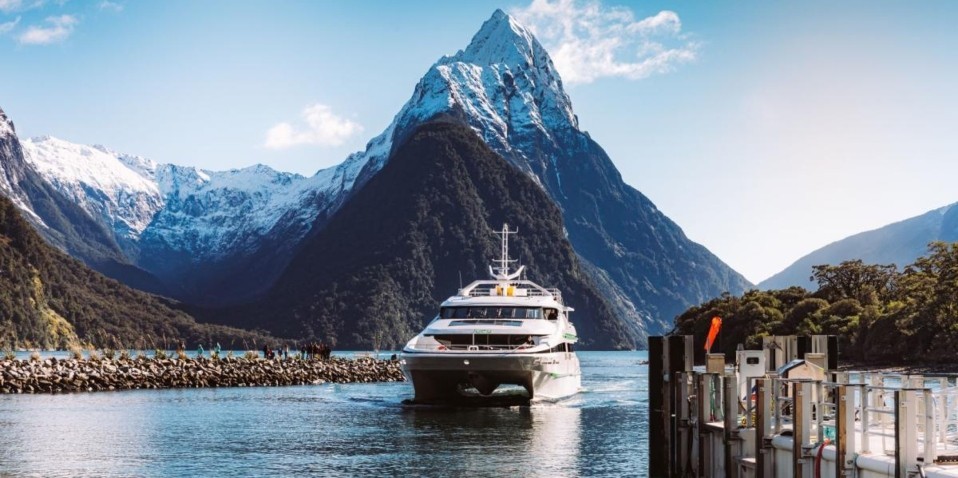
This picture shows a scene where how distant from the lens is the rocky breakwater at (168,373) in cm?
8019

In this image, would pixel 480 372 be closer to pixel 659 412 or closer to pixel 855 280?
pixel 659 412

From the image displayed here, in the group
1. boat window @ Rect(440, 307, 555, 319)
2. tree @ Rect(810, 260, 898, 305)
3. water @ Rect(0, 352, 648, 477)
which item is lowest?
water @ Rect(0, 352, 648, 477)

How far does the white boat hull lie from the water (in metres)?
1.08

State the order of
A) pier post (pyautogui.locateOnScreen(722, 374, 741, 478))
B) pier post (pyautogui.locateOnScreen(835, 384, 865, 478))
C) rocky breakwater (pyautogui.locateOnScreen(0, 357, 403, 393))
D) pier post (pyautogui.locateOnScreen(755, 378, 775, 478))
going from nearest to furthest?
1. pier post (pyautogui.locateOnScreen(835, 384, 865, 478))
2. pier post (pyautogui.locateOnScreen(755, 378, 775, 478))
3. pier post (pyautogui.locateOnScreen(722, 374, 741, 478))
4. rocky breakwater (pyautogui.locateOnScreen(0, 357, 403, 393))

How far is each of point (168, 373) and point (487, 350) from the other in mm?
39435

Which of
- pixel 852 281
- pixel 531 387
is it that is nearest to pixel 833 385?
pixel 531 387

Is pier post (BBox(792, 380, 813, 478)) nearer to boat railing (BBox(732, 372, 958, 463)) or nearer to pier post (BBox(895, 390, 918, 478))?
boat railing (BBox(732, 372, 958, 463))

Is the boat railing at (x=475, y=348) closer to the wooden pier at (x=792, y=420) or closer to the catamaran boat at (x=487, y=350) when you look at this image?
the catamaran boat at (x=487, y=350)

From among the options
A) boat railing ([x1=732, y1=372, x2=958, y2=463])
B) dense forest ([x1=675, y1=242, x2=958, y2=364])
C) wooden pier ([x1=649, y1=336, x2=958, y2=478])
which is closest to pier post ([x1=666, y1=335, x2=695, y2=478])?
wooden pier ([x1=649, y1=336, x2=958, y2=478])

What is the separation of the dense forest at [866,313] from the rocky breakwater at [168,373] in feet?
150

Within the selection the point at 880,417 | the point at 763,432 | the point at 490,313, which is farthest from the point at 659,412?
the point at 490,313

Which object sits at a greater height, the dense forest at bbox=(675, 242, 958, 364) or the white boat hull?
the dense forest at bbox=(675, 242, 958, 364)

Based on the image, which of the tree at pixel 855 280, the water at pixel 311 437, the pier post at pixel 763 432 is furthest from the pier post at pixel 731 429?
the tree at pixel 855 280

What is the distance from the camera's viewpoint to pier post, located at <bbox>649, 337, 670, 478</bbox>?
30.1 meters
